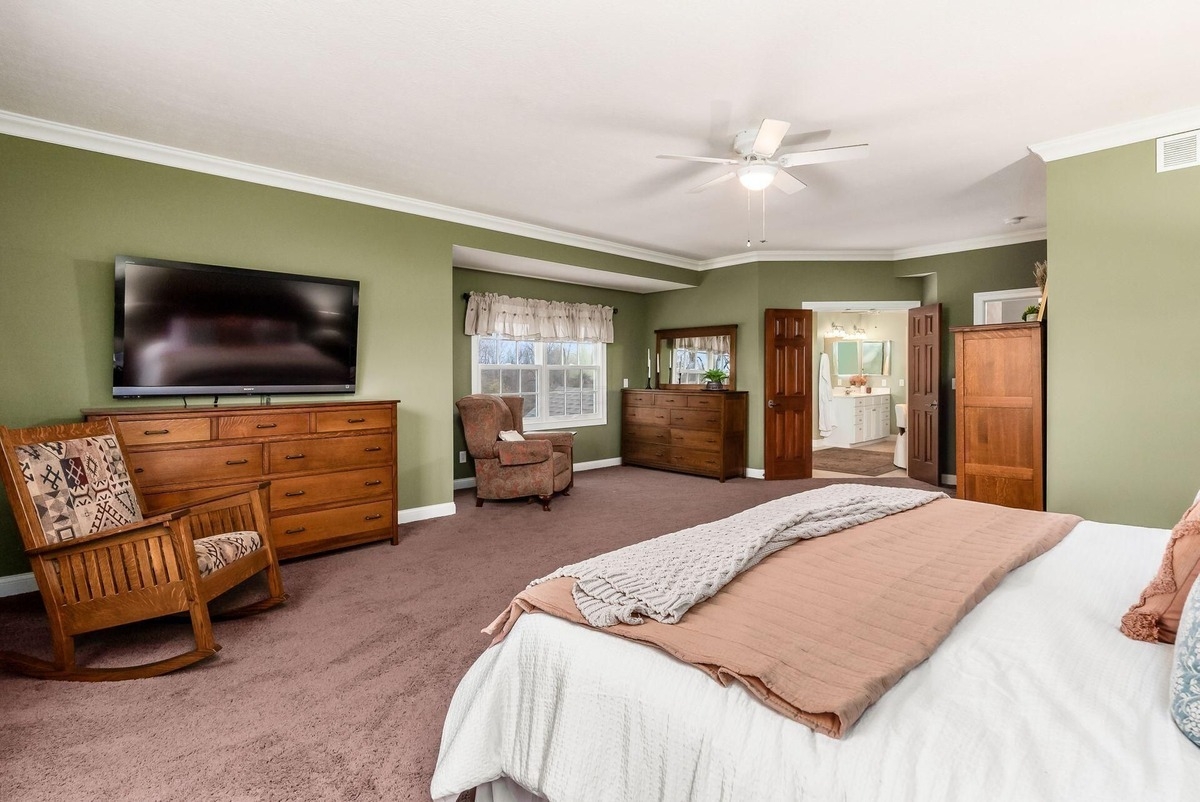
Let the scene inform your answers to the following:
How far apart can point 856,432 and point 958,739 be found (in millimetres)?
9390

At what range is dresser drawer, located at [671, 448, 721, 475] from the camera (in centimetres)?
648

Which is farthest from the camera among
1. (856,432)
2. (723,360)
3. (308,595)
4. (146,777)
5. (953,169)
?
(856,432)

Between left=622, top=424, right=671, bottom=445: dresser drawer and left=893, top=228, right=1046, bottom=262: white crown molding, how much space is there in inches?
130

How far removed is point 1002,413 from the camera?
12.2 feet

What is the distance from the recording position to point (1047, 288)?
3.54 m

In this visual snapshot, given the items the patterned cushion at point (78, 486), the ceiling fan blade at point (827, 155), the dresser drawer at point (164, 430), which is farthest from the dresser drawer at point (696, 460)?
the patterned cushion at point (78, 486)

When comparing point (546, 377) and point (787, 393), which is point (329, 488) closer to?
point (546, 377)

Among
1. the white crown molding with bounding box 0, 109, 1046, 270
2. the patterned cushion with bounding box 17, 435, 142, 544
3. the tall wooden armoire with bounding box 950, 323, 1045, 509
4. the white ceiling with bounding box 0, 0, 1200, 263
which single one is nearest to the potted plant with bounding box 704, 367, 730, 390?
the white crown molding with bounding box 0, 109, 1046, 270

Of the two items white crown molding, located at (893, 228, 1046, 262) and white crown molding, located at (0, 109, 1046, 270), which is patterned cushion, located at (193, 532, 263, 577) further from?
white crown molding, located at (893, 228, 1046, 262)

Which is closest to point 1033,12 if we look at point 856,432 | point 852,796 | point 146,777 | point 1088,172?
point 1088,172

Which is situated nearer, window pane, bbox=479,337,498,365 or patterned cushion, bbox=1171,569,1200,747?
patterned cushion, bbox=1171,569,1200,747

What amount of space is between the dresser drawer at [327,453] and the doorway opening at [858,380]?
702 centimetres

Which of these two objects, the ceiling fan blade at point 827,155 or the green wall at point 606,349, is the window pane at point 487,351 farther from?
the ceiling fan blade at point 827,155

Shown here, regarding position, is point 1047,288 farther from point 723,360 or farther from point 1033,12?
point 723,360
